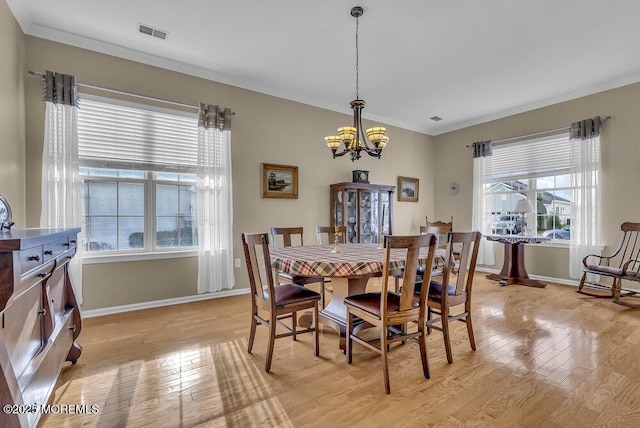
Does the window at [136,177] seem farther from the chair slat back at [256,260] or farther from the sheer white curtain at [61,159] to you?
the chair slat back at [256,260]

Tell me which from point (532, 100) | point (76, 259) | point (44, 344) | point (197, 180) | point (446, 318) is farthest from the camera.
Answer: point (532, 100)

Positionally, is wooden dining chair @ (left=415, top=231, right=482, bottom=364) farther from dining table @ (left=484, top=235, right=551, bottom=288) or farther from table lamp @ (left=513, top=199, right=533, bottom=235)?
table lamp @ (left=513, top=199, right=533, bottom=235)

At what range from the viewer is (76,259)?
3.12 meters

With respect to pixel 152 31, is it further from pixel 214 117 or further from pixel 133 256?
pixel 133 256

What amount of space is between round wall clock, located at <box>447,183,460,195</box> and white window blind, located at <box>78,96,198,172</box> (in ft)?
15.7

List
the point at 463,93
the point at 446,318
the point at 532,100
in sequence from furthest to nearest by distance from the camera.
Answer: the point at 532,100 < the point at 463,93 < the point at 446,318

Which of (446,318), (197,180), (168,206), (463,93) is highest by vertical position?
(463,93)

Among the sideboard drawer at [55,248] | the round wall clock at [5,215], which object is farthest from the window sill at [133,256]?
the sideboard drawer at [55,248]

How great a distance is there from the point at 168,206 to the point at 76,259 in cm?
104

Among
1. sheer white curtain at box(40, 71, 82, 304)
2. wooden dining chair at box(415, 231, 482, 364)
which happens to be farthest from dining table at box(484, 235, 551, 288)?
sheer white curtain at box(40, 71, 82, 304)

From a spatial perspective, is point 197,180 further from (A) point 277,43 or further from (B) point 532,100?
(B) point 532,100

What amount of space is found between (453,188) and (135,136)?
5.44 m

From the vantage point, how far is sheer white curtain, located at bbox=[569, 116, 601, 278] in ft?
14.3

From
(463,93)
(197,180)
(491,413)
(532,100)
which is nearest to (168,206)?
(197,180)
